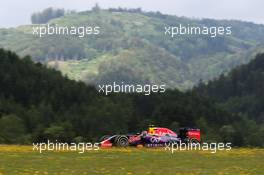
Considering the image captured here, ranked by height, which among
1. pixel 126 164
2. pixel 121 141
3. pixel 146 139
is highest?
pixel 126 164

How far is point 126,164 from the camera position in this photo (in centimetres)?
3597

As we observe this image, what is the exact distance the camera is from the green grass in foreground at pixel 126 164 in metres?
31.7

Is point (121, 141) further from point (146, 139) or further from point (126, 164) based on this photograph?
point (126, 164)

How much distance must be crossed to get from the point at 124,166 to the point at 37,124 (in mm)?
138789

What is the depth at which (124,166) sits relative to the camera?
34.6 metres

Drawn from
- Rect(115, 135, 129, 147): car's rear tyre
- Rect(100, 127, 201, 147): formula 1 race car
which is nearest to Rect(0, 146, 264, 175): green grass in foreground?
Rect(100, 127, 201, 147): formula 1 race car

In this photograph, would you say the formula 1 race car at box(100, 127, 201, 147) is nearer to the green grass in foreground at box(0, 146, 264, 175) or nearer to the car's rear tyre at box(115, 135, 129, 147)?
the car's rear tyre at box(115, 135, 129, 147)

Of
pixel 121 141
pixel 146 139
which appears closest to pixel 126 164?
pixel 121 141

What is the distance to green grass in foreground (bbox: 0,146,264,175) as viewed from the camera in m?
31.7

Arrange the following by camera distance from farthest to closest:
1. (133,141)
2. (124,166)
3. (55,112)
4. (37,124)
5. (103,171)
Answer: (55,112) → (37,124) → (133,141) → (124,166) → (103,171)

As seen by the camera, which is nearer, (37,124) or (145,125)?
(37,124)

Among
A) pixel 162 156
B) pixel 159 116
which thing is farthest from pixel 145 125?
pixel 162 156

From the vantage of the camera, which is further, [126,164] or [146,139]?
[146,139]

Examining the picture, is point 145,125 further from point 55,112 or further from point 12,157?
point 12,157
